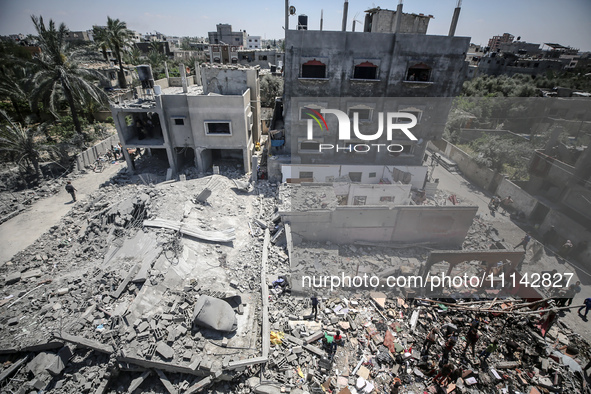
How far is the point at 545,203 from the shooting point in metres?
18.8

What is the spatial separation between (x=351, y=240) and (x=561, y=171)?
15.4 m

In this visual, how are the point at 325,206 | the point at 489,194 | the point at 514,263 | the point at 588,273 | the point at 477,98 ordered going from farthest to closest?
1. the point at 477,98
2. the point at 489,194
3. the point at 325,206
4. the point at 588,273
5. the point at 514,263

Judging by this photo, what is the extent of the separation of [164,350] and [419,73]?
23.4 metres

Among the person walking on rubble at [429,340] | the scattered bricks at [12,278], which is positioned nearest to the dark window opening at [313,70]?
the person walking on rubble at [429,340]

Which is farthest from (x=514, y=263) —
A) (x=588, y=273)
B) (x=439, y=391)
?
(x=439, y=391)

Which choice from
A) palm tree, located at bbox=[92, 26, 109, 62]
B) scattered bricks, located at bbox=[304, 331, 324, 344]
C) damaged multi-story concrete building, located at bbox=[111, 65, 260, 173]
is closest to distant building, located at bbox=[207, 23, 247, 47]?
palm tree, located at bbox=[92, 26, 109, 62]

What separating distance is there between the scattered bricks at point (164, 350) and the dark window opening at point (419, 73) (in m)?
22.3

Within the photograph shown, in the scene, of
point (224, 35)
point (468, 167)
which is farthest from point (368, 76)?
point (224, 35)

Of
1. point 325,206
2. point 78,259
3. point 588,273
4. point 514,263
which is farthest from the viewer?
point 325,206

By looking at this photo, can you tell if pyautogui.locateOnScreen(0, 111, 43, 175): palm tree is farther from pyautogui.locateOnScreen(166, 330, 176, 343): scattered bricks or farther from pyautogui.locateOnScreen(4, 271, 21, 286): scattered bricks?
pyautogui.locateOnScreen(166, 330, 176, 343): scattered bricks

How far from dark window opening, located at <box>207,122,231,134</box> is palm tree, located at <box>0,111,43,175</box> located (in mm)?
13528

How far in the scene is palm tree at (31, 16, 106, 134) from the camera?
2127 centimetres

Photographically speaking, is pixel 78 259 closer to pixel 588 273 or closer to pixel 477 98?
pixel 588 273

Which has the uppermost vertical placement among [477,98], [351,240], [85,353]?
[477,98]
